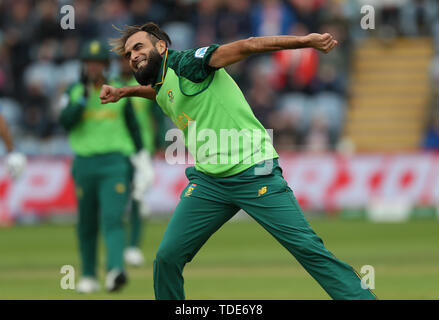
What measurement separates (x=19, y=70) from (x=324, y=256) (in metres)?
19.1

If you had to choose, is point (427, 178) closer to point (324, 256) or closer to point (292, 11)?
point (292, 11)

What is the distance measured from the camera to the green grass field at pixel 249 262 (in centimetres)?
1135

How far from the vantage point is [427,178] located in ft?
70.2

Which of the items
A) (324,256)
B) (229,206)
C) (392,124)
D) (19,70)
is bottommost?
(324,256)

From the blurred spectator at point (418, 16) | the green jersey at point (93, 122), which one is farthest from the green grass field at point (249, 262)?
the blurred spectator at point (418, 16)

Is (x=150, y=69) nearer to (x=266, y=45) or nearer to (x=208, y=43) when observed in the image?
(x=266, y=45)

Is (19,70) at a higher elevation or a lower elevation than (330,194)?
higher

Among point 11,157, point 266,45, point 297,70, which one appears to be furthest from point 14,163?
point 297,70

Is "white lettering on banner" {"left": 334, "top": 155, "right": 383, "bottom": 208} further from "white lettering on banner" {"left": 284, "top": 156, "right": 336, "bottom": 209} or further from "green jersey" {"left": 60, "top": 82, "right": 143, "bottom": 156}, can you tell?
"green jersey" {"left": 60, "top": 82, "right": 143, "bottom": 156}

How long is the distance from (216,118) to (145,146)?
7.83m

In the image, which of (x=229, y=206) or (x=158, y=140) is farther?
(x=158, y=140)

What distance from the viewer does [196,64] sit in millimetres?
7711

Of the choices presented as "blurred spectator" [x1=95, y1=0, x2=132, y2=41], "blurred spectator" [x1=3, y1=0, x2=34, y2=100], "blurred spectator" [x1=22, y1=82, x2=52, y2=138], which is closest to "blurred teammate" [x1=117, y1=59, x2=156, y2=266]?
"blurred spectator" [x1=22, y1=82, x2=52, y2=138]

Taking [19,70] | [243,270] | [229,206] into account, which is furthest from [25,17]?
[229,206]
